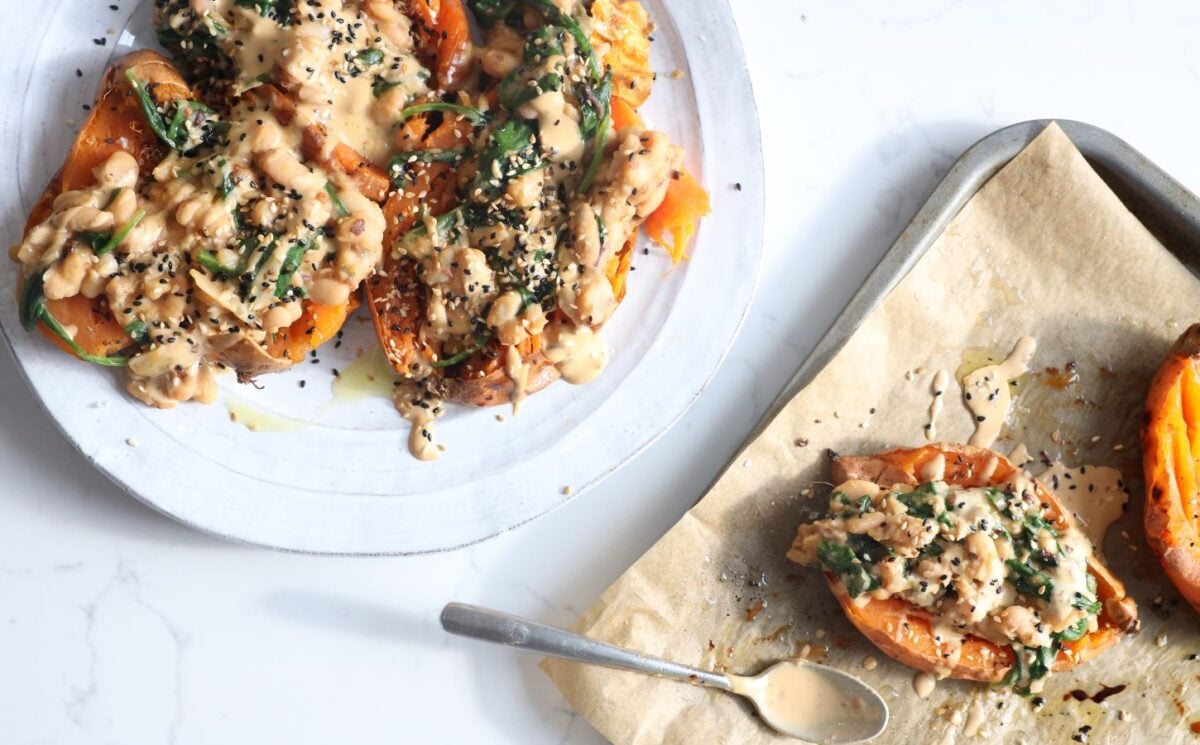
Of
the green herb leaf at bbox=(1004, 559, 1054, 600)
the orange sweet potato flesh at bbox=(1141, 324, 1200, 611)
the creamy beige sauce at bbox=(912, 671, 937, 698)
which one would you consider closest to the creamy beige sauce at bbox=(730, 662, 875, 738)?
the creamy beige sauce at bbox=(912, 671, 937, 698)

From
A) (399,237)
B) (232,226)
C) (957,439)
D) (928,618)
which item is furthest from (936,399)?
(232,226)

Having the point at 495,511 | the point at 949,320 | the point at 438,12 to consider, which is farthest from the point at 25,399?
the point at 949,320

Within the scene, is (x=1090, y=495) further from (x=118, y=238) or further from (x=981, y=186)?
(x=118, y=238)

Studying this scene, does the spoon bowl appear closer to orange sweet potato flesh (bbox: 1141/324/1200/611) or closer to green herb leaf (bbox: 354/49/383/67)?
orange sweet potato flesh (bbox: 1141/324/1200/611)

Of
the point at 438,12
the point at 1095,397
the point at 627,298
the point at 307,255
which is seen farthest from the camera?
the point at 1095,397

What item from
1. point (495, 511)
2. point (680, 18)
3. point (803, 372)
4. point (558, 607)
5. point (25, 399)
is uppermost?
point (680, 18)

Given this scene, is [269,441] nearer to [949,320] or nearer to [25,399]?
[25,399]

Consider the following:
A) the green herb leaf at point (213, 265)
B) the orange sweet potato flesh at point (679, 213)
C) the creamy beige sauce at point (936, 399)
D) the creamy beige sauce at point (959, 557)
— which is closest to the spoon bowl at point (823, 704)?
the creamy beige sauce at point (959, 557)

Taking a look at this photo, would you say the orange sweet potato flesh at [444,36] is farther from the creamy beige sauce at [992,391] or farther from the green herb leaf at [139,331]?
the creamy beige sauce at [992,391]
